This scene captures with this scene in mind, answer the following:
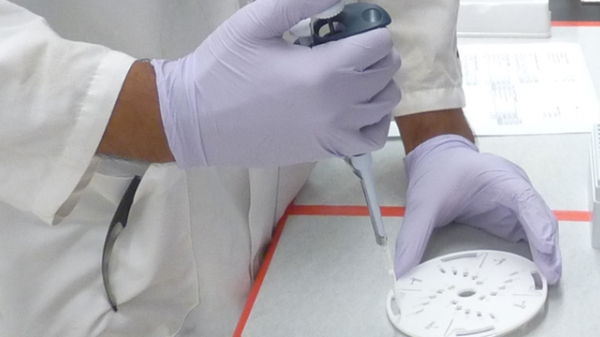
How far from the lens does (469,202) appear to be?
859 millimetres

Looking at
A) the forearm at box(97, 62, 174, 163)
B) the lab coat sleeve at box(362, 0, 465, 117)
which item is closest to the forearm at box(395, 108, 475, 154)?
the lab coat sleeve at box(362, 0, 465, 117)

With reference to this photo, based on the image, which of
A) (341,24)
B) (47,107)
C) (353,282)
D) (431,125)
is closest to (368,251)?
(353,282)

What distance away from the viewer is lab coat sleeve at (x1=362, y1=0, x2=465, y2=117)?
0.96 metres

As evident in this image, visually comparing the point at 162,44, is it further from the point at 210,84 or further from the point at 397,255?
the point at 397,255

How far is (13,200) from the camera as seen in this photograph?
614 mm

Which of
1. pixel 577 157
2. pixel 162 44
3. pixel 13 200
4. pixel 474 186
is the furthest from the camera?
pixel 577 157

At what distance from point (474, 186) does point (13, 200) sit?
1.76 feet

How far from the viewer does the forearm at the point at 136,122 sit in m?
0.62

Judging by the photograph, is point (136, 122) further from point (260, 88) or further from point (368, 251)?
point (368, 251)

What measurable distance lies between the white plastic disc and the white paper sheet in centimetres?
33

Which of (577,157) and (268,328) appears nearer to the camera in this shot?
(268,328)

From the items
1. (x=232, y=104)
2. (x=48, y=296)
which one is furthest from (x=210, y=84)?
(x=48, y=296)

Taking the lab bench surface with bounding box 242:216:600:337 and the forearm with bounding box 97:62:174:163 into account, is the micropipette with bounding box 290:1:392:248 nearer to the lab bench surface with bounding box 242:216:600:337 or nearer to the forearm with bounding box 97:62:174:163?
the forearm with bounding box 97:62:174:163

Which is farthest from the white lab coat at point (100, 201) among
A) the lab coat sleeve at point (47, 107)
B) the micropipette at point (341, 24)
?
the micropipette at point (341, 24)
